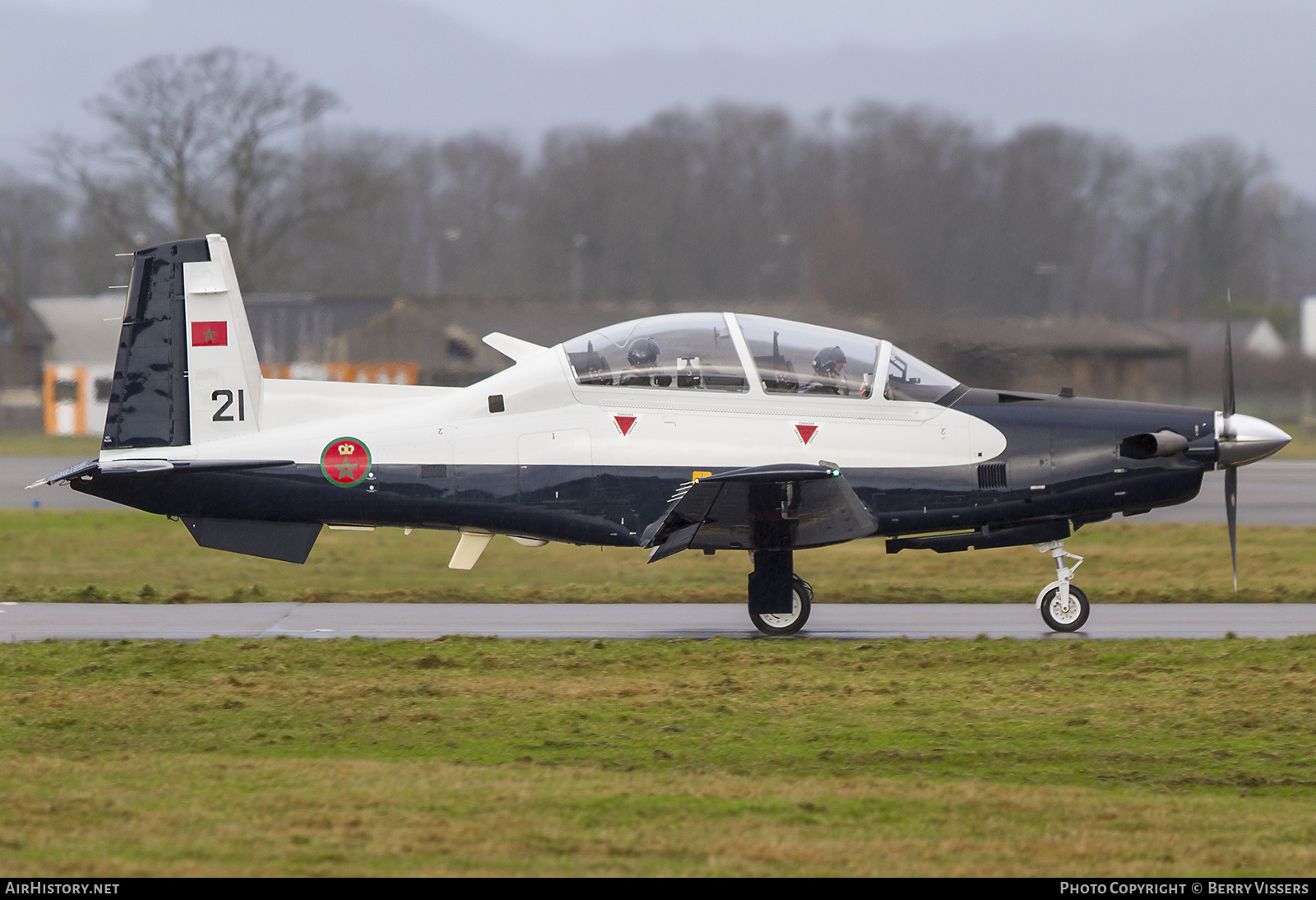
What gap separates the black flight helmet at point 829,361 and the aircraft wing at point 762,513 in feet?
2.54

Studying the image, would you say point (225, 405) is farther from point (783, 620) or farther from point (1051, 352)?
point (1051, 352)

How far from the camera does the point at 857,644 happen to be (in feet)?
33.6

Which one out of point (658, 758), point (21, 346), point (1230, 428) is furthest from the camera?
point (21, 346)

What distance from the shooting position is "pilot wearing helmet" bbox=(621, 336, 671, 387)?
10484 mm

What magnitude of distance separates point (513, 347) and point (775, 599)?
9.78 feet

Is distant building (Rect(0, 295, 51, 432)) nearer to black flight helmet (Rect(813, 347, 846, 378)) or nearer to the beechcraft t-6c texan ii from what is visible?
the beechcraft t-6c texan ii

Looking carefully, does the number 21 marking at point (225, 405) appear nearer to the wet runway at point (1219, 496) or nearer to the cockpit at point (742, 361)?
the cockpit at point (742, 361)

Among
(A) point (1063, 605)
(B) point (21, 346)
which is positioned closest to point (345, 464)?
(A) point (1063, 605)

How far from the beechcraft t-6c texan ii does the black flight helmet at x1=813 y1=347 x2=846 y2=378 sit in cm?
1

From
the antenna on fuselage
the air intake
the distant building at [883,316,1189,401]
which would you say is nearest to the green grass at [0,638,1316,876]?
the antenna on fuselage

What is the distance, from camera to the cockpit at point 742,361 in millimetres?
10406

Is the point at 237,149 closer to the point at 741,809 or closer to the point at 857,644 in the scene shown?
the point at 857,644

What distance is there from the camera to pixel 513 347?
11.4 metres

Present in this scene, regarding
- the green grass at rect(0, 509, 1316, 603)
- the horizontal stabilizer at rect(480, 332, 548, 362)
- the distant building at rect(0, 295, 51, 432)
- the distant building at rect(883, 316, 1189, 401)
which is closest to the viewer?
the horizontal stabilizer at rect(480, 332, 548, 362)
